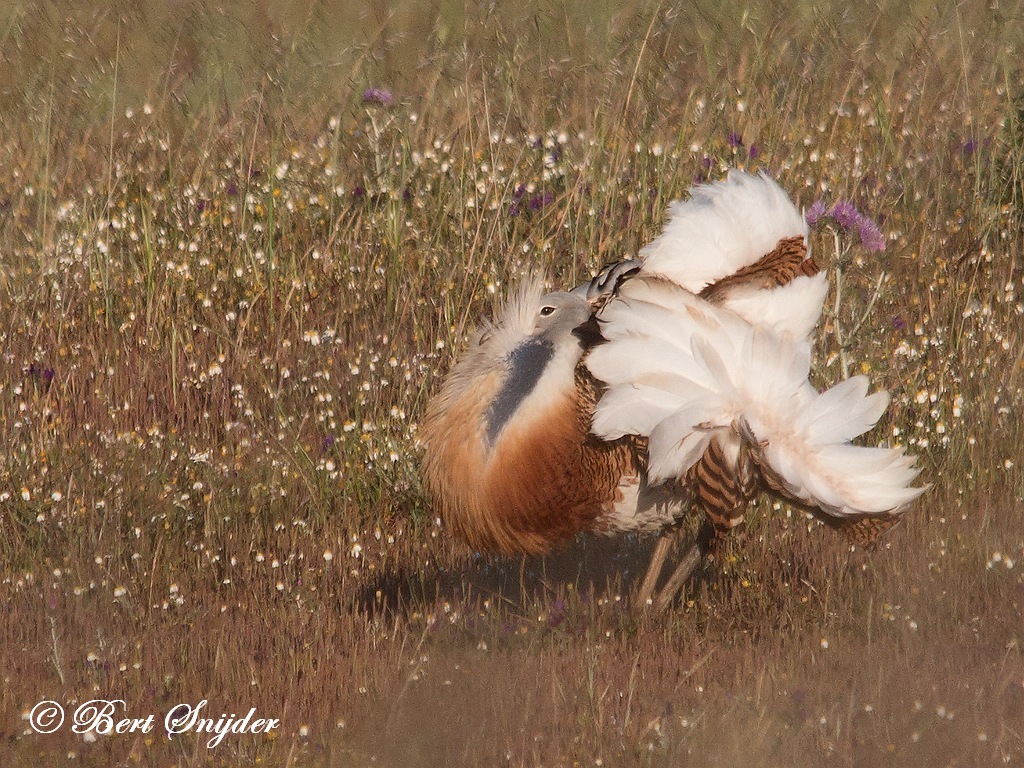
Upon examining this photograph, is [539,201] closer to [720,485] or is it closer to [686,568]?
[686,568]

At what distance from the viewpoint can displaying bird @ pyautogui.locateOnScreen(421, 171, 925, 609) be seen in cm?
335

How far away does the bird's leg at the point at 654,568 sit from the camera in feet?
12.4

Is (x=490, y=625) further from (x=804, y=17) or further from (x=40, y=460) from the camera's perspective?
(x=804, y=17)

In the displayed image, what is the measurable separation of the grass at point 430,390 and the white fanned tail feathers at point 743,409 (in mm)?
435

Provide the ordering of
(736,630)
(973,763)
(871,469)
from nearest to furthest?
1. (973,763)
2. (871,469)
3. (736,630)

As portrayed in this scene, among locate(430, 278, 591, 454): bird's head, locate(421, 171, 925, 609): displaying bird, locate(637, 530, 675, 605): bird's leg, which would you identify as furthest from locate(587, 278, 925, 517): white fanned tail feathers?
locate(637, 530, 675, 605): bird's leg

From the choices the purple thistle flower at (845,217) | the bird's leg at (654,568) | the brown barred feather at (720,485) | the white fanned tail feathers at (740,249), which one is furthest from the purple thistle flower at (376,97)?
the brown barred feather at (720,485)

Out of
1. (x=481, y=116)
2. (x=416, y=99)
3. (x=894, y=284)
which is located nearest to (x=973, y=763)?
(x=894, y=284)

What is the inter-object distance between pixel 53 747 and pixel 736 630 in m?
1.81

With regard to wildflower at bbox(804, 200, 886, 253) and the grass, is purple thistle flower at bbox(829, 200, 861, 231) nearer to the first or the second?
wildflower at bbox(804, 200, 886, 253)

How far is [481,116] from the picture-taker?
6078 mm

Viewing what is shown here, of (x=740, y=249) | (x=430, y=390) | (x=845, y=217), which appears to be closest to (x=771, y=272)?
(x=740, y=249)

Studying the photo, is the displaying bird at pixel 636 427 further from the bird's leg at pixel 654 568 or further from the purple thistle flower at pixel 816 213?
the purple thistle flower at pixel 816 213

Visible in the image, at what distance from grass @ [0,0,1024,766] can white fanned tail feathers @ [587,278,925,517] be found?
1.43ft
